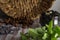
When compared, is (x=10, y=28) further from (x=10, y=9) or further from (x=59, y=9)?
(x=59, y=9)

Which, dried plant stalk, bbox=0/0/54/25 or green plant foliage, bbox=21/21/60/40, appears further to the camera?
dried plant stalk, bbox=0/0/54/25

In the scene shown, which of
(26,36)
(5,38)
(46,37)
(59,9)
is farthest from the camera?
(59,9)

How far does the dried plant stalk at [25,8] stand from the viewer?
149 centimetres

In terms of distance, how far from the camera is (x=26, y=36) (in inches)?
46.2

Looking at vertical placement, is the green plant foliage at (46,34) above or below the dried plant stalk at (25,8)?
below

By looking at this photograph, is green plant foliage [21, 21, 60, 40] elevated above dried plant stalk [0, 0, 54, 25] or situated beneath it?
situated beneath

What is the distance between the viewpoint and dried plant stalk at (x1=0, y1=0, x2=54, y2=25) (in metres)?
1.49

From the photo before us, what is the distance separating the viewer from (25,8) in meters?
1.54

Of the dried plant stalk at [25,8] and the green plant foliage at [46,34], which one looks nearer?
the green plant foliage at [46,34]

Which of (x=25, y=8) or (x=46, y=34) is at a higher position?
(x=25, y=8)

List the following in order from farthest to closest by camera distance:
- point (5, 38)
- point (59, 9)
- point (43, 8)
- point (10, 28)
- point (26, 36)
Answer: point (59, 9) → point (43, 8) → point (10, 28) → point (5, 38) → point (26, 36)

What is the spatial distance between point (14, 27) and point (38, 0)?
0.35 m

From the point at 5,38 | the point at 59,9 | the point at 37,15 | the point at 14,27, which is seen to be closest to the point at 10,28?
the point at 14,27

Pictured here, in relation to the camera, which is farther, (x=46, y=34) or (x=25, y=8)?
(x=25, y=8)
